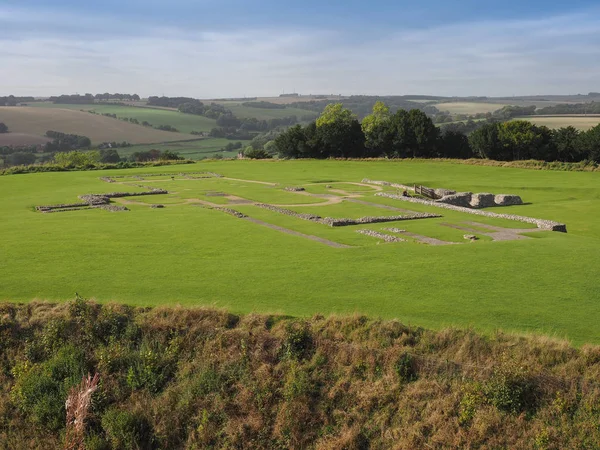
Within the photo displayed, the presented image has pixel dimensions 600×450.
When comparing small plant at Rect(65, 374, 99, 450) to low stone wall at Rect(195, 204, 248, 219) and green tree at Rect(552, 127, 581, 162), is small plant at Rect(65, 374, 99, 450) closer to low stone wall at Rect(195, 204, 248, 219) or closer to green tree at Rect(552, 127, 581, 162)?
low stone wall at Rect(195, 204, 248, 219)

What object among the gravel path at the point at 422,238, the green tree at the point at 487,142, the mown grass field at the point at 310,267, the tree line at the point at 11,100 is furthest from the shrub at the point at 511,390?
the tree line at the point at 11,100

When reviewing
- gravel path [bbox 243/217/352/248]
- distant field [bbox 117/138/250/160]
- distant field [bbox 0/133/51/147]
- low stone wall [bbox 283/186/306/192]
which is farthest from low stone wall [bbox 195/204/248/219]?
distant field [bbox 0/133/51/147]

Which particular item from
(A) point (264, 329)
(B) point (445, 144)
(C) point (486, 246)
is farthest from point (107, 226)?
(B) point (445, 144)

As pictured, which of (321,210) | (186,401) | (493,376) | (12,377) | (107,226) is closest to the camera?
(493,376)

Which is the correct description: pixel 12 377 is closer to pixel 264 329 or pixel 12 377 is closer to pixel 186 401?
pixel 186 401

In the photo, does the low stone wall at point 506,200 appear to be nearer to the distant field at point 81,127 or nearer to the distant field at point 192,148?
the distant field at point 192,148

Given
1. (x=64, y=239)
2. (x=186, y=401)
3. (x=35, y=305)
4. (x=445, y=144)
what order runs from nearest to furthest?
(x=186, y=401) → (x=35, y=305) → (x=64, y=239) → (x=445, y=144)

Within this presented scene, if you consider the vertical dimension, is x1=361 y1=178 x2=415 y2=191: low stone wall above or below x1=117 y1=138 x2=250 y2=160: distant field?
below
